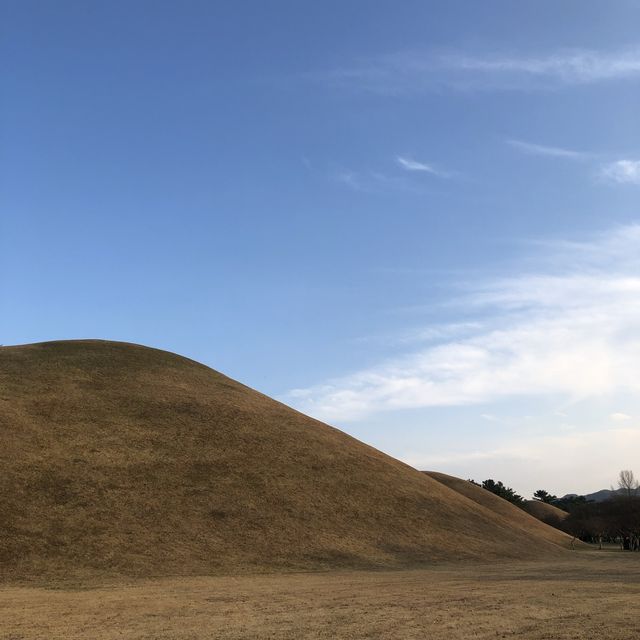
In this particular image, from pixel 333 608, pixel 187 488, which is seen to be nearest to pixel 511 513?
pixel 187 488

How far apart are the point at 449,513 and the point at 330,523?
13.6 metres

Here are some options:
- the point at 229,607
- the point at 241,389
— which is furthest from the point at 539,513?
the point at 229,607

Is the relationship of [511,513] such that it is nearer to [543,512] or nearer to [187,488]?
[543,512]

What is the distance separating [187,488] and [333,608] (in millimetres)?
27295

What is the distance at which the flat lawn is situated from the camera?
17094 millimetres

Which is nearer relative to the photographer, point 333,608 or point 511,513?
point 333,608

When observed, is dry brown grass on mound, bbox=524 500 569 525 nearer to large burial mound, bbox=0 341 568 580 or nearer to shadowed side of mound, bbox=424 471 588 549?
shadowed side of mound, bbox=424 471 588 549

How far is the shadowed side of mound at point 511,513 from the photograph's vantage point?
86.5 meters

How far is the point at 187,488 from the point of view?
46.8 m

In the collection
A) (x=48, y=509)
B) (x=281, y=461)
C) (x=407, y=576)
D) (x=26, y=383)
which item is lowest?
(x=407, y=576)

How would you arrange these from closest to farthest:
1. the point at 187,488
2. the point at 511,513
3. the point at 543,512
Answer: the point at 187,488
the point at 511,513
the point at 543,512

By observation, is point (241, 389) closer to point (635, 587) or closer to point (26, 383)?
point (26, 383)

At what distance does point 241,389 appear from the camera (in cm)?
7262

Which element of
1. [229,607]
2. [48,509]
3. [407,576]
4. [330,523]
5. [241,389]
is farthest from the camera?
[241,389]
